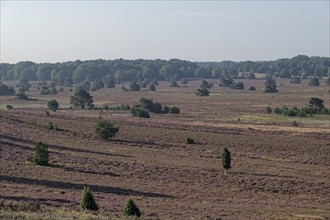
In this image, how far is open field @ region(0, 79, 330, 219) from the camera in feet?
118

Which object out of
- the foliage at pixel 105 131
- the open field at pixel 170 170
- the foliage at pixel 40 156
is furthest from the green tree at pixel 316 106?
the foliage at pixel 40 156

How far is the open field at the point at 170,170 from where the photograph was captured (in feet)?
118

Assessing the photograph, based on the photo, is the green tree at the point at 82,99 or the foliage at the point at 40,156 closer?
the foliage at the point at 40,156

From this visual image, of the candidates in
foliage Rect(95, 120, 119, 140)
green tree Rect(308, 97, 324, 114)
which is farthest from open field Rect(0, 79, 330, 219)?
green tree Rect(308, 97, 324, 114)

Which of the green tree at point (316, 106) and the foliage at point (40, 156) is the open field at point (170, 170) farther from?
the green tree at point (316, 106)

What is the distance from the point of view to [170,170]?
2000 inches

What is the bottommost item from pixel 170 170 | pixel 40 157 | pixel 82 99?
pixel 170 170

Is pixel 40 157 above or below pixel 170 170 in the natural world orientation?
above

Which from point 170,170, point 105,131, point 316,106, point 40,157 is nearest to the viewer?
point 40,157

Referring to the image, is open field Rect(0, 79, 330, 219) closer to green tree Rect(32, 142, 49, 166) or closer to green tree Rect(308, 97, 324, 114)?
green tree Rect(32, 142, 49, 166)

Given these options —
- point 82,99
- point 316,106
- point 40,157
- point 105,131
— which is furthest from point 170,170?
point 82,99

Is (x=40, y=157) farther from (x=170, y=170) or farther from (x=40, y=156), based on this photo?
(x=170, y=170)

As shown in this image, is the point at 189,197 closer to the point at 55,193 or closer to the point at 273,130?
the point at 55,193

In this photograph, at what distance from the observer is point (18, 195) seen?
35.8 metres
